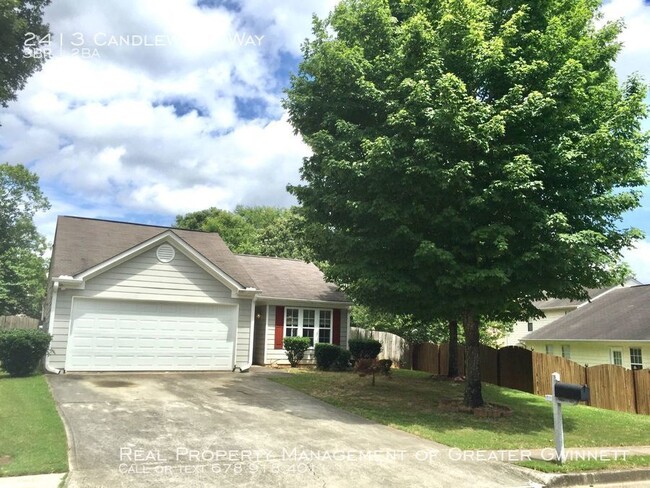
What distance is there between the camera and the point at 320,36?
13219mm

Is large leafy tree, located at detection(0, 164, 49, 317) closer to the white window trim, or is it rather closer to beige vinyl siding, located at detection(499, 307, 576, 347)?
the white window trim

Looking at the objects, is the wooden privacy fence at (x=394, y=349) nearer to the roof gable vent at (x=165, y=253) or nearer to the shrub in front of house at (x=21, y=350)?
the roof gable vent at (x=165, y=253)

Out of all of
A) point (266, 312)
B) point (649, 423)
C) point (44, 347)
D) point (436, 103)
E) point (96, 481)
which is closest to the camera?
point (96, 481)

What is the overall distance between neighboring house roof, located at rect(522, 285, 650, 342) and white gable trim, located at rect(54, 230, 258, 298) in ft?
48.6

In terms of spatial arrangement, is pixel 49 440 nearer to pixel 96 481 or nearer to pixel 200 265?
pixel 96 481

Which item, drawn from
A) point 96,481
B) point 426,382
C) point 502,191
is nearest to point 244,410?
point 96,481

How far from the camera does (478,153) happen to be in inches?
413

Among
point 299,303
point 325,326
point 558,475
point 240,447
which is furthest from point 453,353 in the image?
point 240,447

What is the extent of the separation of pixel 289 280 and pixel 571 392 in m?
15.7

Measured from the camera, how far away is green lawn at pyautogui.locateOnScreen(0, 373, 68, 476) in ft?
20.5

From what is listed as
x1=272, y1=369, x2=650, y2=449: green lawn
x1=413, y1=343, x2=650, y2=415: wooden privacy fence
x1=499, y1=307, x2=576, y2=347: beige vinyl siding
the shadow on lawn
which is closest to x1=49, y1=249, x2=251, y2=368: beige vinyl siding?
x1=272, y1=369, x2=650, y2=449: green lawn

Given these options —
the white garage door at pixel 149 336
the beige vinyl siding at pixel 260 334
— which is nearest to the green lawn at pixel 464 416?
the white garage door at pixel 149 336

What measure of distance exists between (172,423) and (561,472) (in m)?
6.26

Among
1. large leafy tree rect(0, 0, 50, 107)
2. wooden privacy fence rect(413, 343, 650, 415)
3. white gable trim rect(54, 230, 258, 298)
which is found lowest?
wooden privacy fence rect(413, 343, 650, 415)
